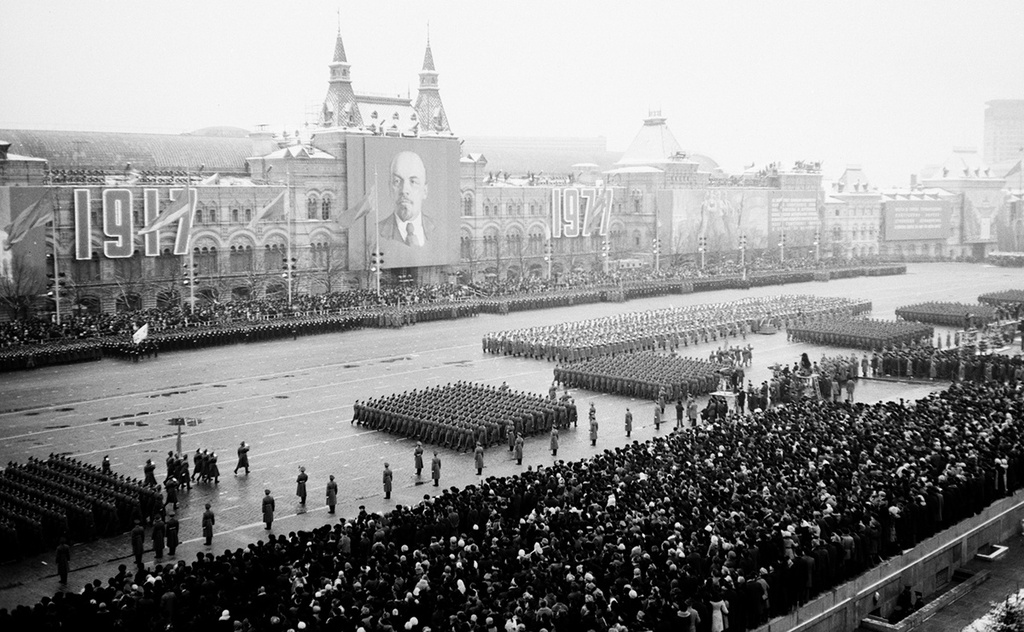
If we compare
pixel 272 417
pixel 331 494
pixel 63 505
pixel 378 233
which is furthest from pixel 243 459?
pixel 378 233

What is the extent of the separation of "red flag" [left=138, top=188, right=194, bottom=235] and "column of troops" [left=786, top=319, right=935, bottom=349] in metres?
28.8

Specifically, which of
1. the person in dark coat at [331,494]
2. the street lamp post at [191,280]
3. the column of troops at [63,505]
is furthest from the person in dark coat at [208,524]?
the street lamp post at [191,280]

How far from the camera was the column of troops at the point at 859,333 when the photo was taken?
43.3 m

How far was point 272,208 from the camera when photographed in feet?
170

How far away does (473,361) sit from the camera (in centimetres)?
4028

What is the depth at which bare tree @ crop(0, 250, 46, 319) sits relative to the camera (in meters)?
44.8

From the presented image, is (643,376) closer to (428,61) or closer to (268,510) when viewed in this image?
(268,510)

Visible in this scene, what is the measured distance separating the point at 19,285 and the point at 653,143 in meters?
61.3

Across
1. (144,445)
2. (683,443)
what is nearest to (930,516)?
(683,443)

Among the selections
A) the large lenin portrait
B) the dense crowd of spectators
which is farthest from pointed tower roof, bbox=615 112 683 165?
the dense crowd of spectators

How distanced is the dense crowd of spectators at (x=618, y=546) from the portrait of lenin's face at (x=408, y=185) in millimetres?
40767

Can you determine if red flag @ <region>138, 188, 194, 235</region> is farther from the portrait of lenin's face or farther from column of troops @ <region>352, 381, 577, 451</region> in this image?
column of troops @ <region>352, 381, 577, 451</region>

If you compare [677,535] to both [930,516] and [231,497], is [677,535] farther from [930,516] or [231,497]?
[231,497]

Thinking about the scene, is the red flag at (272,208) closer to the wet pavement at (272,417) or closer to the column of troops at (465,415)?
the wet pavement at (272,417)
